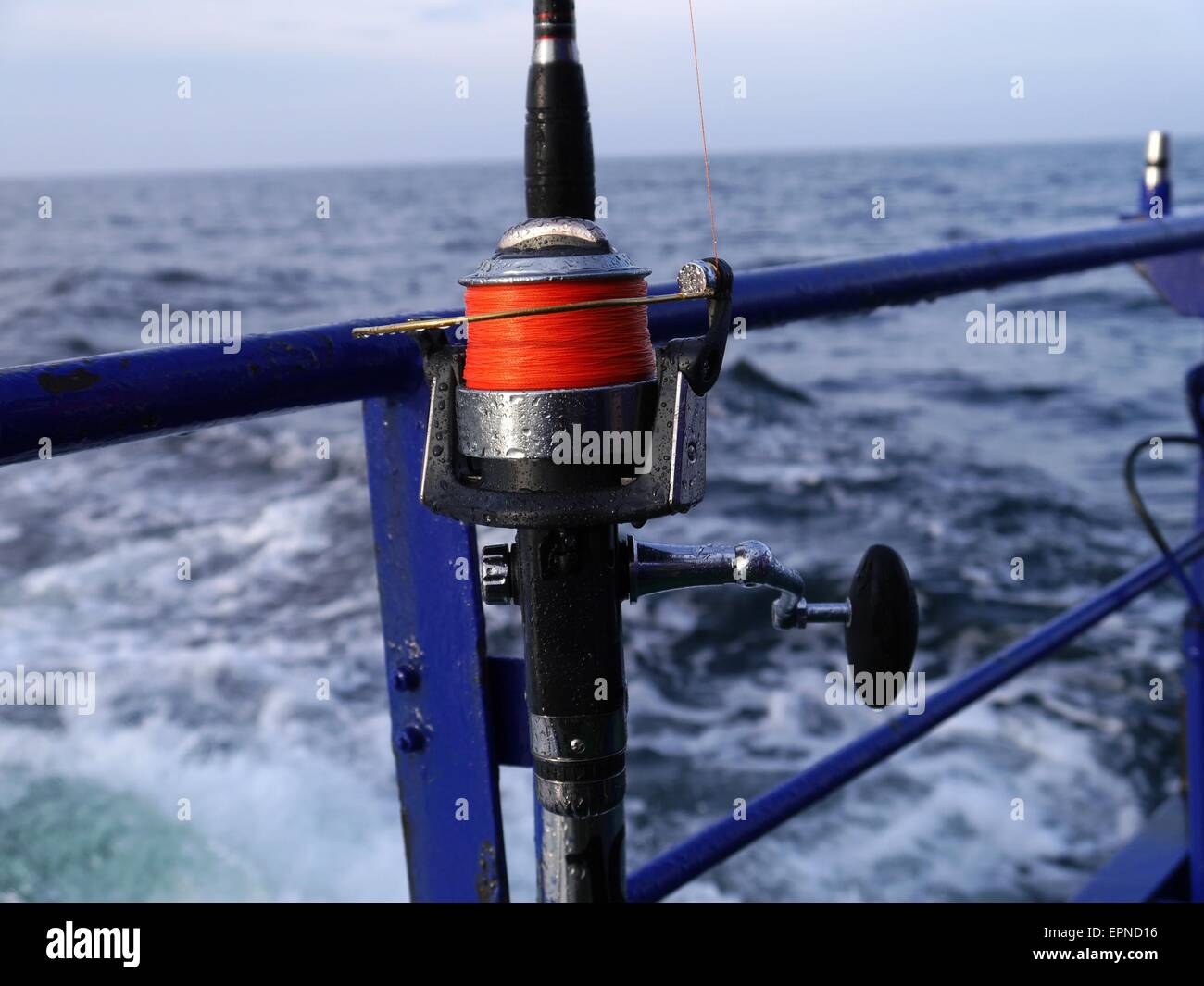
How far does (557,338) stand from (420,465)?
26 centimetres

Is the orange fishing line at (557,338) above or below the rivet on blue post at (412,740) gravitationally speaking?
above

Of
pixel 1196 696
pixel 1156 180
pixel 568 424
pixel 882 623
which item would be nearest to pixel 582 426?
pixel 568 424

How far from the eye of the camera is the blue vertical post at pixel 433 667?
3.15ft

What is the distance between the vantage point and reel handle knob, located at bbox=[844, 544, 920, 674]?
0.91 m

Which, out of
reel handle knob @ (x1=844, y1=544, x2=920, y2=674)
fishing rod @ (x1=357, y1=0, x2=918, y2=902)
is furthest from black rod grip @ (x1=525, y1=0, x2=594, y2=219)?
reel handle knob @ (x1=844, y1=544, x2=920, y2=674)

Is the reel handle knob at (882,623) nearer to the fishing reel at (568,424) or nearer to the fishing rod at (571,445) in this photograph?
the fishing rod at (571,445)

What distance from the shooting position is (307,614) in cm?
616

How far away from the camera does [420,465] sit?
0.95m

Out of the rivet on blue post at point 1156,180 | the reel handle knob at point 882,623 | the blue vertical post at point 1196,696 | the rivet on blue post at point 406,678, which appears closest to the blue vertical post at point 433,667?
the rivet on blue post at point 406,678

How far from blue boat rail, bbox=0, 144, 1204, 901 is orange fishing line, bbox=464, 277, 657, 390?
0.46ft

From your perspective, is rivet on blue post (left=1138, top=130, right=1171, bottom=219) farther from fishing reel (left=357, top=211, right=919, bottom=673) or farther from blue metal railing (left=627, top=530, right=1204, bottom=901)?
fishing reel (left=357, top=211, right=919, bottom=673)

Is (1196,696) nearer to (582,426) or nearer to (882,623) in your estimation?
(882,623)

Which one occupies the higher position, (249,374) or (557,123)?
(557,123)
